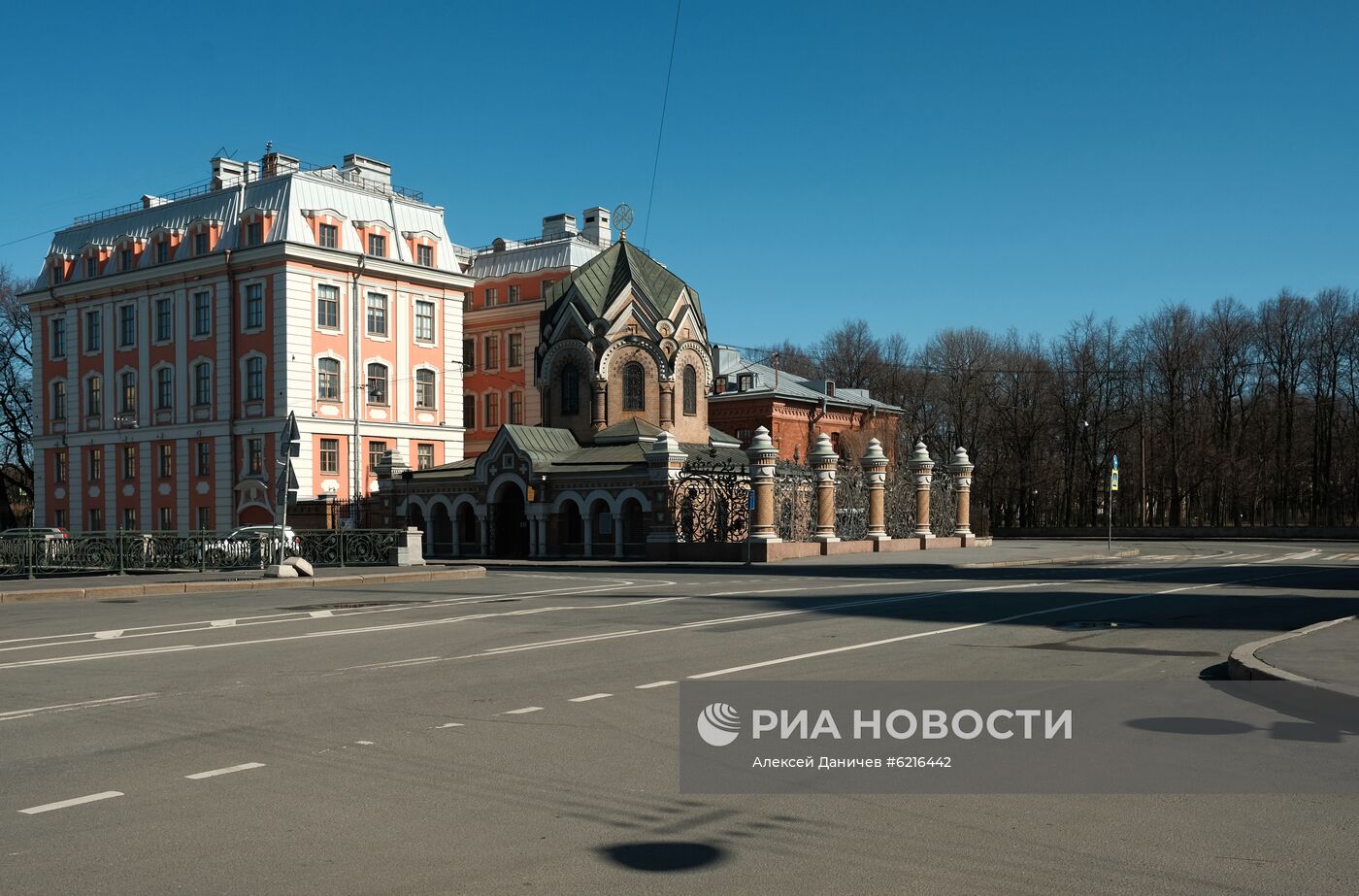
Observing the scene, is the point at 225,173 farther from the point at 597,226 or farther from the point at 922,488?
the point at 922,488

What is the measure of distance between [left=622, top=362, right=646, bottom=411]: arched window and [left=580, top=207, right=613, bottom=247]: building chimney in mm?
28349

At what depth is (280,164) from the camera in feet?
201

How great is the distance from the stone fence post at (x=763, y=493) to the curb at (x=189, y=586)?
43.3ft

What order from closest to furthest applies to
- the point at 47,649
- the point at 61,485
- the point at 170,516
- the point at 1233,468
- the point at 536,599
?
1. the point at 47,649
2. the point at 536,599
3. the point at 170,516
4. the point at 61,485
5. the point at 1233,468

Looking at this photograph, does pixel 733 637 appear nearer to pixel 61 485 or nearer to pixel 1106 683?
pixel 1106 683

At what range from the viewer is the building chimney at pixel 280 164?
6119cm

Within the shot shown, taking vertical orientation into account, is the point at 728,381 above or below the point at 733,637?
above

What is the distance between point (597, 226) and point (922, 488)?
122ft

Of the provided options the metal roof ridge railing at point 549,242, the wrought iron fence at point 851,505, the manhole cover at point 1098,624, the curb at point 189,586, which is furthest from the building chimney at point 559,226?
the manhole cover at point 1098,624

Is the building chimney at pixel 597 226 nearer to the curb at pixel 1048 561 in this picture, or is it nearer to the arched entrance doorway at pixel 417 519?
the arched entrance doorway at pixel 417 519

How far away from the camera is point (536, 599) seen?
75.5 feet

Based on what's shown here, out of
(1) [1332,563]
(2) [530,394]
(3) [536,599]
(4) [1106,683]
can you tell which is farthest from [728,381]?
(4) [1106,683]

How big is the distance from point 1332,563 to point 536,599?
87.6ft

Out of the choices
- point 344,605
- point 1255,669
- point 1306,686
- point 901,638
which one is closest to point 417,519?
point 344,605
